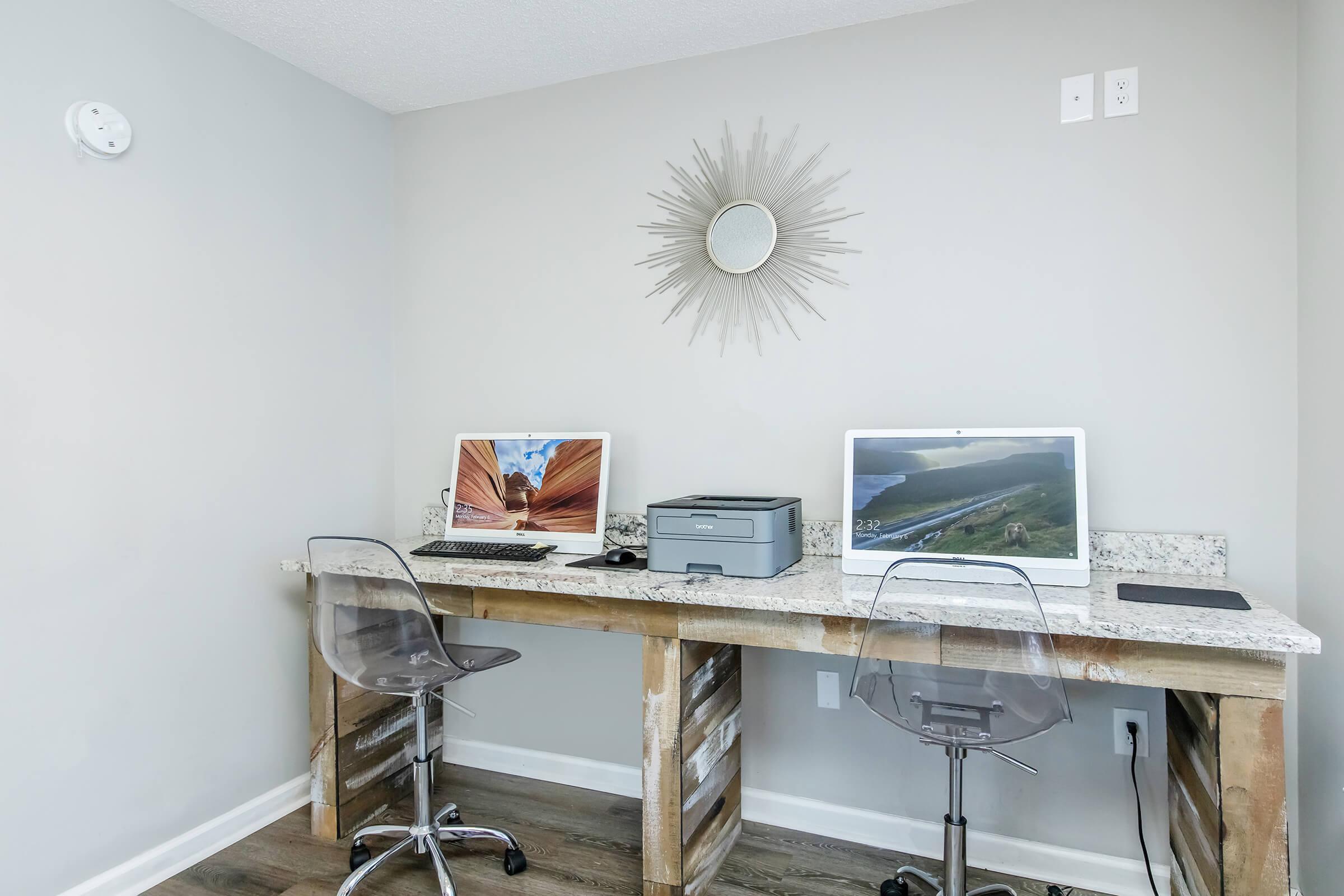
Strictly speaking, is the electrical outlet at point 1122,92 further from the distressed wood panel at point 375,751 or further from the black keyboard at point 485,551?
the distressed wood panel at point 375,751

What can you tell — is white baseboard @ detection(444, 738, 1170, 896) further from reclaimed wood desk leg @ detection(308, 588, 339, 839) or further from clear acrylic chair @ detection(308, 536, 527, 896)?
clear acrylic chair @ detection(308, 536, 527, 896)

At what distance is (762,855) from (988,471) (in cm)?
126

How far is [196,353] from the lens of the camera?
221 centimetres

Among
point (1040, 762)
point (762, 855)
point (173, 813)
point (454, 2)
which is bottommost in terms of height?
point (762, 855)

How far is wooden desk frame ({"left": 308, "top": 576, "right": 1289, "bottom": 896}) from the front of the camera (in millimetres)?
1433

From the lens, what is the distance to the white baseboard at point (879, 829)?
6.52 feet

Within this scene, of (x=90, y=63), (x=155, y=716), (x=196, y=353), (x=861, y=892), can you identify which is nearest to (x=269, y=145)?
(x=90, y=63)

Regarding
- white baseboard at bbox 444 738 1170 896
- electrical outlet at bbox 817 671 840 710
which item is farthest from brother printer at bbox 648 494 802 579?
white baseboard at bbox 444 738 1170 896

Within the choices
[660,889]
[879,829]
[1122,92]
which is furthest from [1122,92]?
[660,889]

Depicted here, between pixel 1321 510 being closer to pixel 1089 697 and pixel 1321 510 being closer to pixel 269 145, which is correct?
pixel 1089 697

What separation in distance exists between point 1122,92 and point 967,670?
1.55 meters

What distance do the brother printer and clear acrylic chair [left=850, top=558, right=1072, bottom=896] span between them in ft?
1.19

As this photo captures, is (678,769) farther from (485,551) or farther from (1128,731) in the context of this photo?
(1128,731)

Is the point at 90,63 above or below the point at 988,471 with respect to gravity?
above
